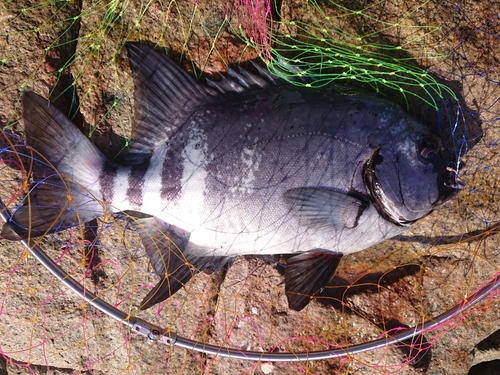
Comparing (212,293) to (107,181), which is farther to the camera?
(212,293)

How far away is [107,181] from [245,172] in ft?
2.47

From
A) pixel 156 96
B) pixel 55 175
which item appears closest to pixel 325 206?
pixel 156 96

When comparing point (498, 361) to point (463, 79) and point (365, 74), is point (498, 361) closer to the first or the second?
point (463, 79)

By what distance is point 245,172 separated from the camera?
2.20m

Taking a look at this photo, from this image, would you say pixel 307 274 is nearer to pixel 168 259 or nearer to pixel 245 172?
pixel 245 172

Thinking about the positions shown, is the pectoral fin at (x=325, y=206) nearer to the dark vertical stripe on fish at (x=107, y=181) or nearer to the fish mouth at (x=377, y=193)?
the fish mouth at (x=377, y=193)

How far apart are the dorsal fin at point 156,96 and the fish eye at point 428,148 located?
1146 mm

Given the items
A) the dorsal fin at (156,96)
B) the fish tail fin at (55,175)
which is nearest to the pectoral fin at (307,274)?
the dorsal fin at (156,96)

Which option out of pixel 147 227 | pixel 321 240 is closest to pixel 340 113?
pixel 321 240

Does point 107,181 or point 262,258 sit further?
point 262,258

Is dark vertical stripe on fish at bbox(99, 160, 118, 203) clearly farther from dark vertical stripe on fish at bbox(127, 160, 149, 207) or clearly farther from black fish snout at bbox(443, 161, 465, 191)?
black fish snout at bbox(443, 161, 465, 191)

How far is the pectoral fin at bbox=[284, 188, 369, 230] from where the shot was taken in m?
2.17

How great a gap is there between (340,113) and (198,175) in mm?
821

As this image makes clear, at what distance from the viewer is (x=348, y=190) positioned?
2.18m
